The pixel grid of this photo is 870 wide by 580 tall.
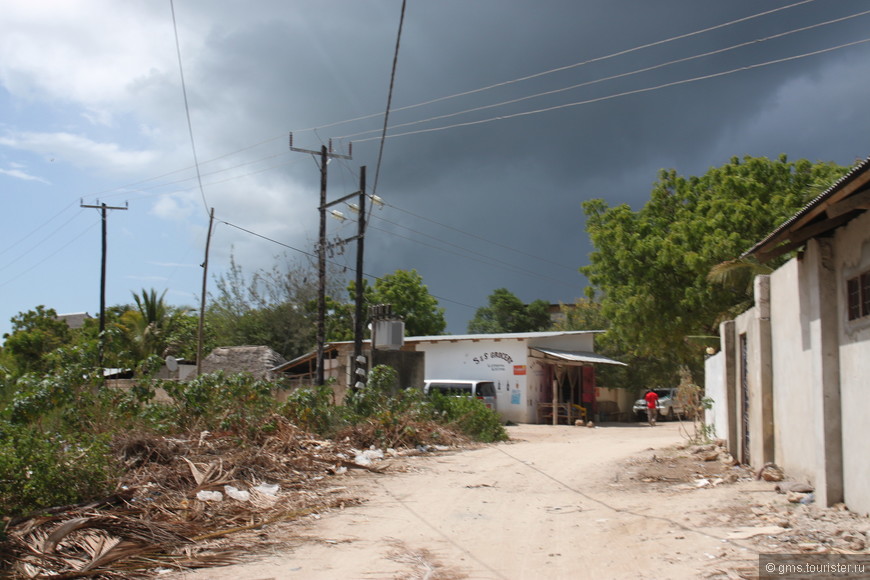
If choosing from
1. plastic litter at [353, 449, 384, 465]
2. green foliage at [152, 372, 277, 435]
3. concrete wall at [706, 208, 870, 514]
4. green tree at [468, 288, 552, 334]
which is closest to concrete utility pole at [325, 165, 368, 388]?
plastic litter at [353, 449, 384, 465]

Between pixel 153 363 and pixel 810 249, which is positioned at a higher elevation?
pixel 810 249

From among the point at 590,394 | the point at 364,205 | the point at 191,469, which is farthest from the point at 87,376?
the point at 590,394

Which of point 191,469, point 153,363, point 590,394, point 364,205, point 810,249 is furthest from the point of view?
point 590,394

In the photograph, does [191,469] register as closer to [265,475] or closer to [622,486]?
[265,475]

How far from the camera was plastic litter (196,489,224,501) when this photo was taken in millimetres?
9016

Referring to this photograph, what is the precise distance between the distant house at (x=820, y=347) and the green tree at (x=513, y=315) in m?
54.6

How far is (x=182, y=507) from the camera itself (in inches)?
333

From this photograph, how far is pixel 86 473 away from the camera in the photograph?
25.6ft

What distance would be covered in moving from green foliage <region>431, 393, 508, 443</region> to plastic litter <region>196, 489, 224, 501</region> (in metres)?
11.3

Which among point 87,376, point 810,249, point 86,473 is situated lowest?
point 86,473

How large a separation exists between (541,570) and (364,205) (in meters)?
17.6

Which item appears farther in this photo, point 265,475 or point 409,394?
point 409,394

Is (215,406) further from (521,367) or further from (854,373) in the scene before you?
(521,367)

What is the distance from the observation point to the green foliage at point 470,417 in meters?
20.5
